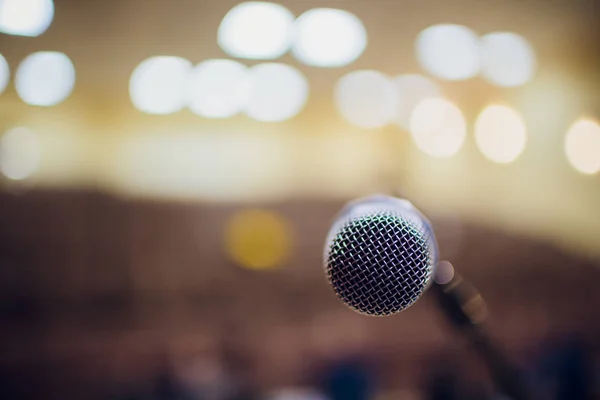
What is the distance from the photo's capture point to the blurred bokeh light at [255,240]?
8.39 meters

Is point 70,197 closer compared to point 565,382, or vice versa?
point 565,382

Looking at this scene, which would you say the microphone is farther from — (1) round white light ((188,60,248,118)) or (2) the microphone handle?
(1) round white light ((188,60,248,118))

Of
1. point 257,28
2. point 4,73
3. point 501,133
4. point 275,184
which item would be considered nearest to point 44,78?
point 4,73

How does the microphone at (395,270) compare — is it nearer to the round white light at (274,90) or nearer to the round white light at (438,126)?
the round white light at (274,90)

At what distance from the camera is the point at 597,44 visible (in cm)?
546

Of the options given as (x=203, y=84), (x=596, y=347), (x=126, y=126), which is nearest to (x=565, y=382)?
(x=596, y=347)

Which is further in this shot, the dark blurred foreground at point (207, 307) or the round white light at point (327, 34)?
the dark blurred foreground at point (207, 307)

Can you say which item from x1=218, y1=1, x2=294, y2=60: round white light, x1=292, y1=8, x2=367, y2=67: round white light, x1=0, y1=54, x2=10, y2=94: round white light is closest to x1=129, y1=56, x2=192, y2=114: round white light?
x1=218, y1=1, x2=294, y2=60: round white light

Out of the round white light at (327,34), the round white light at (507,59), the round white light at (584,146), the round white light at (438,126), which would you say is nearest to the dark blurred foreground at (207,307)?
the round white light at (438,126)

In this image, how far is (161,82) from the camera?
6598mm

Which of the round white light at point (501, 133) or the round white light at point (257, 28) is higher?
the round white light at point (257, 28)

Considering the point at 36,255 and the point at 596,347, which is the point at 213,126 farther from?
the point at 596,347

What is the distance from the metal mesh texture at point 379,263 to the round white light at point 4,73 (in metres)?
6.39

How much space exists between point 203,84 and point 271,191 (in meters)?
2.61
